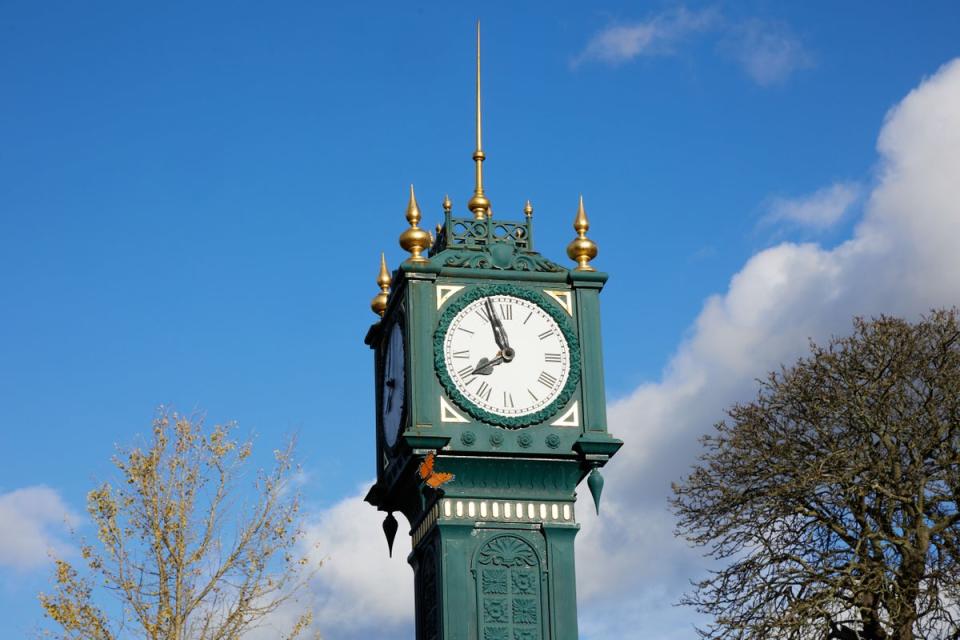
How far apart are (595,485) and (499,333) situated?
232 centimetres

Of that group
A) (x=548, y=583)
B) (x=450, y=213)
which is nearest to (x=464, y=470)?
(x=548, y=583)

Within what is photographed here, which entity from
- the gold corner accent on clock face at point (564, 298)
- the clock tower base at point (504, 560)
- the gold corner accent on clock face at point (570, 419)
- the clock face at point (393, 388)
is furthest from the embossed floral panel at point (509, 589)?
the gold corner accent on clock face at point (564, 298)

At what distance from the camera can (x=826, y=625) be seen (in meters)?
33.9

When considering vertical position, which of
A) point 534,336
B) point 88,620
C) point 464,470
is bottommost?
point 88,620

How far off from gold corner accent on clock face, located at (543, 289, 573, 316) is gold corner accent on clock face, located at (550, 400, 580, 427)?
1.33 metres

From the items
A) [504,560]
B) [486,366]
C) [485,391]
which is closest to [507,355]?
[486,366]

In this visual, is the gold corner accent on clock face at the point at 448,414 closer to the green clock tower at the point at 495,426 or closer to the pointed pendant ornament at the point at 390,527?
the green clock tower at the point at 495,426

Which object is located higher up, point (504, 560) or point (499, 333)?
point (499, 333)

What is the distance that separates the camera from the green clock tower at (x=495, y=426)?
26.0m

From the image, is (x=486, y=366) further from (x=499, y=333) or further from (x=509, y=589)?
(x=509, y=589)

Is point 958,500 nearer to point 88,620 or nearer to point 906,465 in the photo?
point 906,465

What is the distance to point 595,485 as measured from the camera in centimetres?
2641

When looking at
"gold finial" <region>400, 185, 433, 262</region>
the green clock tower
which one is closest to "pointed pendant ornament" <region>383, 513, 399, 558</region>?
the green clock tower

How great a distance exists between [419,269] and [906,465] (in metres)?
12.2
